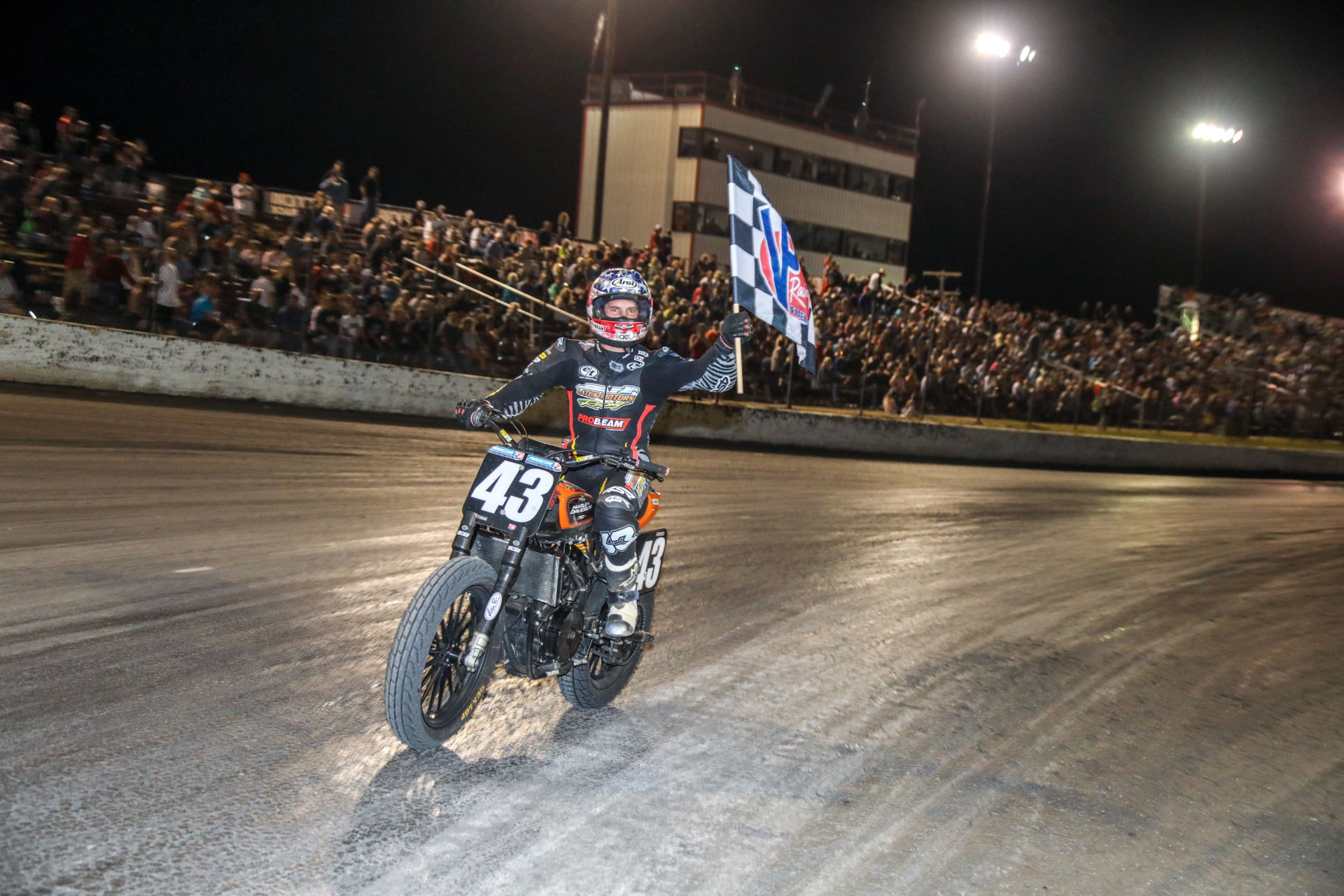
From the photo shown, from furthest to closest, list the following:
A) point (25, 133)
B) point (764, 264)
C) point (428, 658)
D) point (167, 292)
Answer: point (25, 133)
point (167, 292)
point (764, 264)
point (428, 658)

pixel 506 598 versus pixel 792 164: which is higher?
pixel 792 164

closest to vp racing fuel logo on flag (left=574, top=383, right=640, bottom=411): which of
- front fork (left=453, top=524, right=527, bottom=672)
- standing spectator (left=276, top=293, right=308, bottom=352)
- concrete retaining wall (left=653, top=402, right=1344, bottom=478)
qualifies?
front fork (left=453, top=524, right=527, bottom=672)

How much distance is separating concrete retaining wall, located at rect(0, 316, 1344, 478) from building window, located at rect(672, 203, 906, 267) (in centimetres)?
1809

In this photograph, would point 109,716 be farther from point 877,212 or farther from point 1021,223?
point 1021,223

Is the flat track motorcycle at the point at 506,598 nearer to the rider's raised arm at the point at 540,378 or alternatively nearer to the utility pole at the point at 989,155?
the rider's raised arm at the point at 540,378

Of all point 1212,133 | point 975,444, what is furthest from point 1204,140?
point 975,444

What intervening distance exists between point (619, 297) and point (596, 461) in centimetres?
78

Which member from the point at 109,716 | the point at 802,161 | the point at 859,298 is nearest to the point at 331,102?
the point at 802,161

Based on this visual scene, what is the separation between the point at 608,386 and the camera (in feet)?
16.3

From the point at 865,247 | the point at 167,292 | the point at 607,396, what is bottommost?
the point at 607,396

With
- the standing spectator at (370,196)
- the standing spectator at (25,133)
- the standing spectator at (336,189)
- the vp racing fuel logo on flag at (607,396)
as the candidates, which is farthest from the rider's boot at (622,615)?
the standing spectator at (370,196)

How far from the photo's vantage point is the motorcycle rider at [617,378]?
4855mm

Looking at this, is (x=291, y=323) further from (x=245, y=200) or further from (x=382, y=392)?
(x=245, y=200)

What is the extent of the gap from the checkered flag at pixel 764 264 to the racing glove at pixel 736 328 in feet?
7.84
